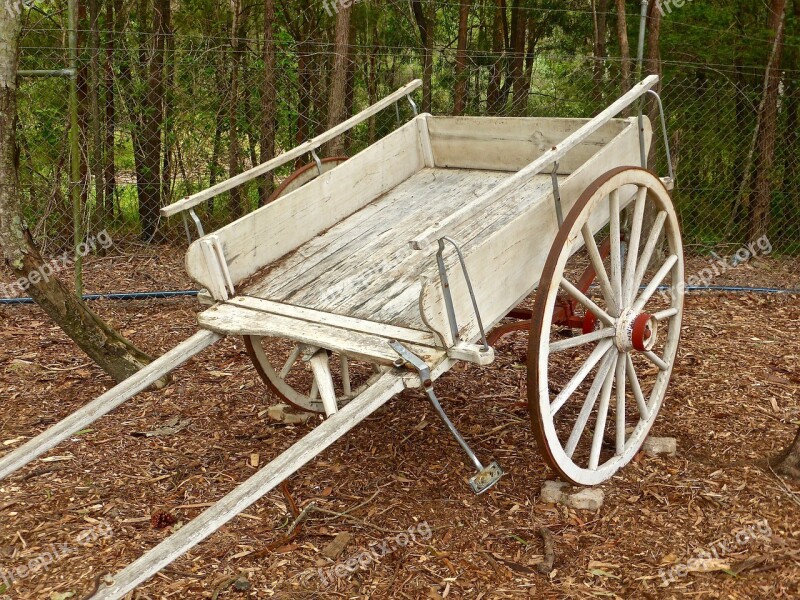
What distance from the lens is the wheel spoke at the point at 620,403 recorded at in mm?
3223

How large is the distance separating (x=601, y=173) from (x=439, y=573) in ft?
5.10

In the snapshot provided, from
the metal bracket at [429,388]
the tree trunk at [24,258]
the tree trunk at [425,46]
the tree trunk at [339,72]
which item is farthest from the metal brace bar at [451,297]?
the tree trunk at [425,46]

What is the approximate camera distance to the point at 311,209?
340cm

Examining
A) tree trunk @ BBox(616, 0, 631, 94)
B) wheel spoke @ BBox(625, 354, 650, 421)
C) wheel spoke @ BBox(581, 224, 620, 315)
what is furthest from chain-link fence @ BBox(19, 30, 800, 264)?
wheel spoke @ BBox(581, 224, 620, 315)

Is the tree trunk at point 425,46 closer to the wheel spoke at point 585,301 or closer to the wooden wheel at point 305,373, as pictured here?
the wooden wheel at point 305,373

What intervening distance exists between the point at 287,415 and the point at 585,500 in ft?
4.72

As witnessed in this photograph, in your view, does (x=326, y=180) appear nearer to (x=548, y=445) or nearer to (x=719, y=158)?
(x=548, y=445)

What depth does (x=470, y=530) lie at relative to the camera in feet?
9.95

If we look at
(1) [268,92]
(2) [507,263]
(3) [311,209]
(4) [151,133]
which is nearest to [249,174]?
(3) [311,209]

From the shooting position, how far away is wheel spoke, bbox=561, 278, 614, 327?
2854 millimetres

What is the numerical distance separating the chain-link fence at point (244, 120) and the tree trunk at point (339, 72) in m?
0.56

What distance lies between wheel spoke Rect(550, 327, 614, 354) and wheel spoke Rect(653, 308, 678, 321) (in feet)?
0.86

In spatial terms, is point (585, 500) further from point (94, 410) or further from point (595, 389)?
point (94, 410)

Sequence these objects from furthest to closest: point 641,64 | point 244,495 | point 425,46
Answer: point 425,46 → point 641,64 → point 244,495
